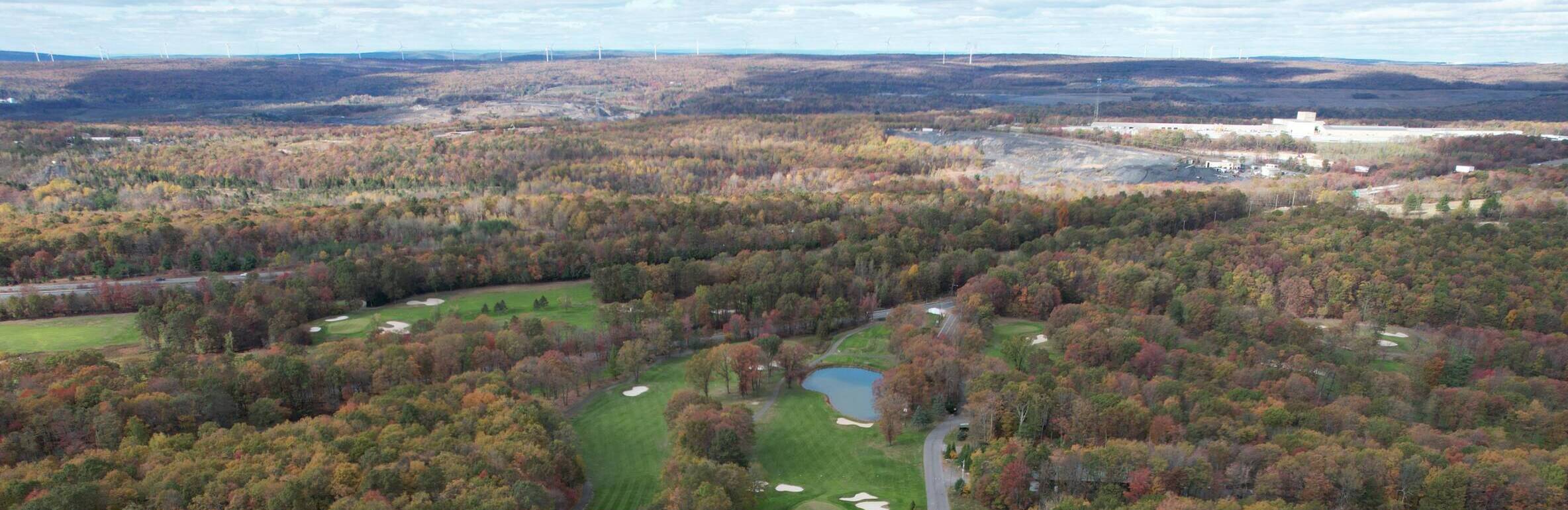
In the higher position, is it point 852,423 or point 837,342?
point 837,342

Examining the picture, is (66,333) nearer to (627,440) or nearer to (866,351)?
(627,440)

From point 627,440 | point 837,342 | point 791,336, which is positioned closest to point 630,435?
point 627,440

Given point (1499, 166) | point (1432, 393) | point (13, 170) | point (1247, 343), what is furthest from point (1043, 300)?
point (13, 170)

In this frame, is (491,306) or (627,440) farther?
(491,306)

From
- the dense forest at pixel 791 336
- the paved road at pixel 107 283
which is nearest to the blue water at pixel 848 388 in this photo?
the dense forest at pixel 791 336

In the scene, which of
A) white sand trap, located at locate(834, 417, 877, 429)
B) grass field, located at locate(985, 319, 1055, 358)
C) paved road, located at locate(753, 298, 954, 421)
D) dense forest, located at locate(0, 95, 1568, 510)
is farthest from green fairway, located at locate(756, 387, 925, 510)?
grass field, located at locate(985, 319, 1055, 358)

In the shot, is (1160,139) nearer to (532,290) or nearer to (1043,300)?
(1043,300)
